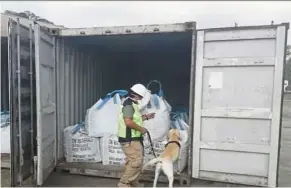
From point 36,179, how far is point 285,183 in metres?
3.41

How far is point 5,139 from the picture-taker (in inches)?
193

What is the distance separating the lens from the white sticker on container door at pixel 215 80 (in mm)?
3771

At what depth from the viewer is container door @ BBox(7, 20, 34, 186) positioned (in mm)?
3424

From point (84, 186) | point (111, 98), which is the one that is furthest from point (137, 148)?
point (111, 98)

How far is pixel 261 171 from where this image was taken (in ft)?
12.2

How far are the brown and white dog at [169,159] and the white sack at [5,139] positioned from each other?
259 cm

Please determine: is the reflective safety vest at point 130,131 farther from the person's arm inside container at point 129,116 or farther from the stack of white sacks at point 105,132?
the stack of white sacks at point 105,132

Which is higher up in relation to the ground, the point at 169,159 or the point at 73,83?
the point at 73,83

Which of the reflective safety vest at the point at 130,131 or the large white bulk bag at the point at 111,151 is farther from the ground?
the reflective safety vest at the point at 130,131

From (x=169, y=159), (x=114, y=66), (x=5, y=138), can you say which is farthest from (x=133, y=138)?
(x=114, y=66)

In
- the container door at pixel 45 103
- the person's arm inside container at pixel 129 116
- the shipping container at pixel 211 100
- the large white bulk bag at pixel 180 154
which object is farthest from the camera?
the large white bulk bag at pixel 180 154

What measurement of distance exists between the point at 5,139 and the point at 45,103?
1490 millimetres

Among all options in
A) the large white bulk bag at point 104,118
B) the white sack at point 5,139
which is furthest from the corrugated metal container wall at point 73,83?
the white sack at point 5,139

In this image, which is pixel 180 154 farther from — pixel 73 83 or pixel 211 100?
pixel 73 83
